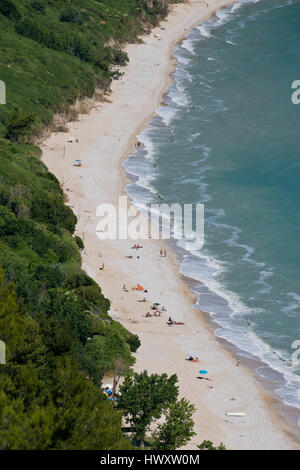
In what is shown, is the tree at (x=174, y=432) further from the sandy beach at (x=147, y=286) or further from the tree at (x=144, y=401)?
the sandy beach at (x=147, y=286)

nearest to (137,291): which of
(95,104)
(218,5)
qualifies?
(95,104)

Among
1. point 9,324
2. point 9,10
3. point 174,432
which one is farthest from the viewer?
point 9,10

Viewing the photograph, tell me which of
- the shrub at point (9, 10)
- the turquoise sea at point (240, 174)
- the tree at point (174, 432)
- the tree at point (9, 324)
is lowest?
the tree at point (174, 432)

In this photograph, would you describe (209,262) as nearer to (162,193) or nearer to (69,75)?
(162,193)

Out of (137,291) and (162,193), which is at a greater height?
(162,193)

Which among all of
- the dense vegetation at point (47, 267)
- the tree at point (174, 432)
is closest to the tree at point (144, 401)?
the tree at point (174, 432)

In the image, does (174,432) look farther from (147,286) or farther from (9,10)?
(9,10)

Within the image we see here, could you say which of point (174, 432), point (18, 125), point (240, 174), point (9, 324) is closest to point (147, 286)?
point (174, 432)
